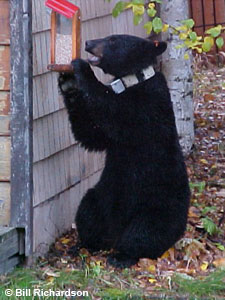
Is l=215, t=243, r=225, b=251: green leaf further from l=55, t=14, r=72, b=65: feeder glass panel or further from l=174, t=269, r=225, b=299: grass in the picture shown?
l=55, t=14, r=72, b=65: feeder glass panel

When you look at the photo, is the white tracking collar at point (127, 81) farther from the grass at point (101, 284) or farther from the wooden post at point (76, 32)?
the grass at point (101, 284)

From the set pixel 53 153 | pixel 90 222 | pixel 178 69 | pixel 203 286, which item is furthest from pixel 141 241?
pixel 178 69

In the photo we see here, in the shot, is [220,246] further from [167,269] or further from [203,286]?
[203,286]

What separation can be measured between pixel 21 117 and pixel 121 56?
2.50 feet

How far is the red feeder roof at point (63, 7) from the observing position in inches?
174

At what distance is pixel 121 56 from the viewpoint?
4754mm

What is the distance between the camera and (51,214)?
5.15m

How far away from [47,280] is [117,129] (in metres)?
1.04

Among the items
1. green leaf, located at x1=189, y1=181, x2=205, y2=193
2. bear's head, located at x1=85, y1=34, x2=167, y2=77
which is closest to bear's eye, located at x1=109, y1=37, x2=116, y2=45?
bear's head, located at x1=85, y1=34, x2=167, y2=77

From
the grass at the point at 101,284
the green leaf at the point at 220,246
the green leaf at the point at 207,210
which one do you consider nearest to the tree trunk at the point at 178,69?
the green leaf at the point at 207,210

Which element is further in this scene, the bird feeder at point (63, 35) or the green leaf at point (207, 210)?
the green leaf at point (207, 210)

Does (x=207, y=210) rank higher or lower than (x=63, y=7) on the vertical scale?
lower

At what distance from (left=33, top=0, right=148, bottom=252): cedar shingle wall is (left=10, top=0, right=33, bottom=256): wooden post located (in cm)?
16

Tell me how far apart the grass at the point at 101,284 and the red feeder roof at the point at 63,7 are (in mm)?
1583
